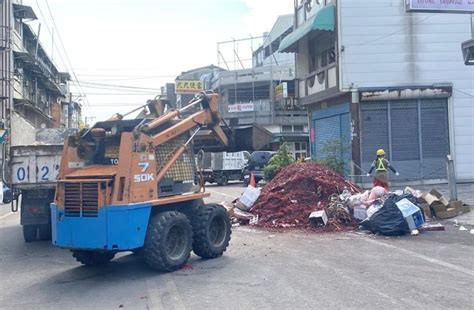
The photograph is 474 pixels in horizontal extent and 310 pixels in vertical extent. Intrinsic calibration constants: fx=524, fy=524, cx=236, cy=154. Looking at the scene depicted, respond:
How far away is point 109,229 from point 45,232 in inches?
205

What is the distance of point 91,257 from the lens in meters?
8.88

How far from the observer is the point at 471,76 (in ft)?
68.1

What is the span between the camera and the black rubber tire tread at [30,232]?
11.6 m

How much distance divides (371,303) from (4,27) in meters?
34.1

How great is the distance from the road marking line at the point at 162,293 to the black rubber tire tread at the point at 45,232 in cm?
495

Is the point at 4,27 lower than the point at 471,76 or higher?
higher

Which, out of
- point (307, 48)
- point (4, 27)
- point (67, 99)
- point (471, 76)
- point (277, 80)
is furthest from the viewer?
point (67, 99)

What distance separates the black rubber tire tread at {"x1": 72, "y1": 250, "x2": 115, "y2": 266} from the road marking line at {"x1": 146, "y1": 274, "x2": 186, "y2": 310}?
1.57 meters

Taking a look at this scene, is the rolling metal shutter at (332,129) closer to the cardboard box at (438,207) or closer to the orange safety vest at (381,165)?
the orange safety vest at (381,165)

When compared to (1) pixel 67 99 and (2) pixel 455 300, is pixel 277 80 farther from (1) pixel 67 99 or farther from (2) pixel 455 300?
(2) pixel 455 300

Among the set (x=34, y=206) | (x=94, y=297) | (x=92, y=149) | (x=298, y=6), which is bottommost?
(x=94, y=297)

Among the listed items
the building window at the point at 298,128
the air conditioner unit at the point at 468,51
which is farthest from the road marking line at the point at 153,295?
the building window at the point at 298,128

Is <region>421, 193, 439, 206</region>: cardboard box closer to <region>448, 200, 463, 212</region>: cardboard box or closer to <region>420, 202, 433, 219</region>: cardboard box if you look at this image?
<region>420, 202, 433, 219</region>: cardboard box

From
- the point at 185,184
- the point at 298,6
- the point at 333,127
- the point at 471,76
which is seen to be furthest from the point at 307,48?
→ the point at 185,184
